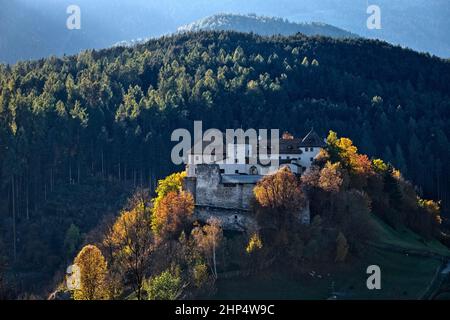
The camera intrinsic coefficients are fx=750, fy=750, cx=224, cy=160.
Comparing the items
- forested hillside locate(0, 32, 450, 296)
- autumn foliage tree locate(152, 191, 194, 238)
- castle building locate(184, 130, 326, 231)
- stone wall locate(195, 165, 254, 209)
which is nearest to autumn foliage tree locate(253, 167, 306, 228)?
castle building locate(184, 130, 326, 231)

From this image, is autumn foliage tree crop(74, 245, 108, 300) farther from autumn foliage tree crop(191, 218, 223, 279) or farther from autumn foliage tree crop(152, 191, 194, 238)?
autumn foliage tree crop(191, 218, 223, 279)

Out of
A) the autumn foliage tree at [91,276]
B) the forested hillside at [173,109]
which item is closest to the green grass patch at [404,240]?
the autumn foliage tree at [91,276]

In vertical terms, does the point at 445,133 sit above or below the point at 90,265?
above

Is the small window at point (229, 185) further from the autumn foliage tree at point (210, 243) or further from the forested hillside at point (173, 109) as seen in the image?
the forested hillside at point (173, 109)

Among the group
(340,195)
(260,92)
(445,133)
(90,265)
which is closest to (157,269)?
(90,265)
